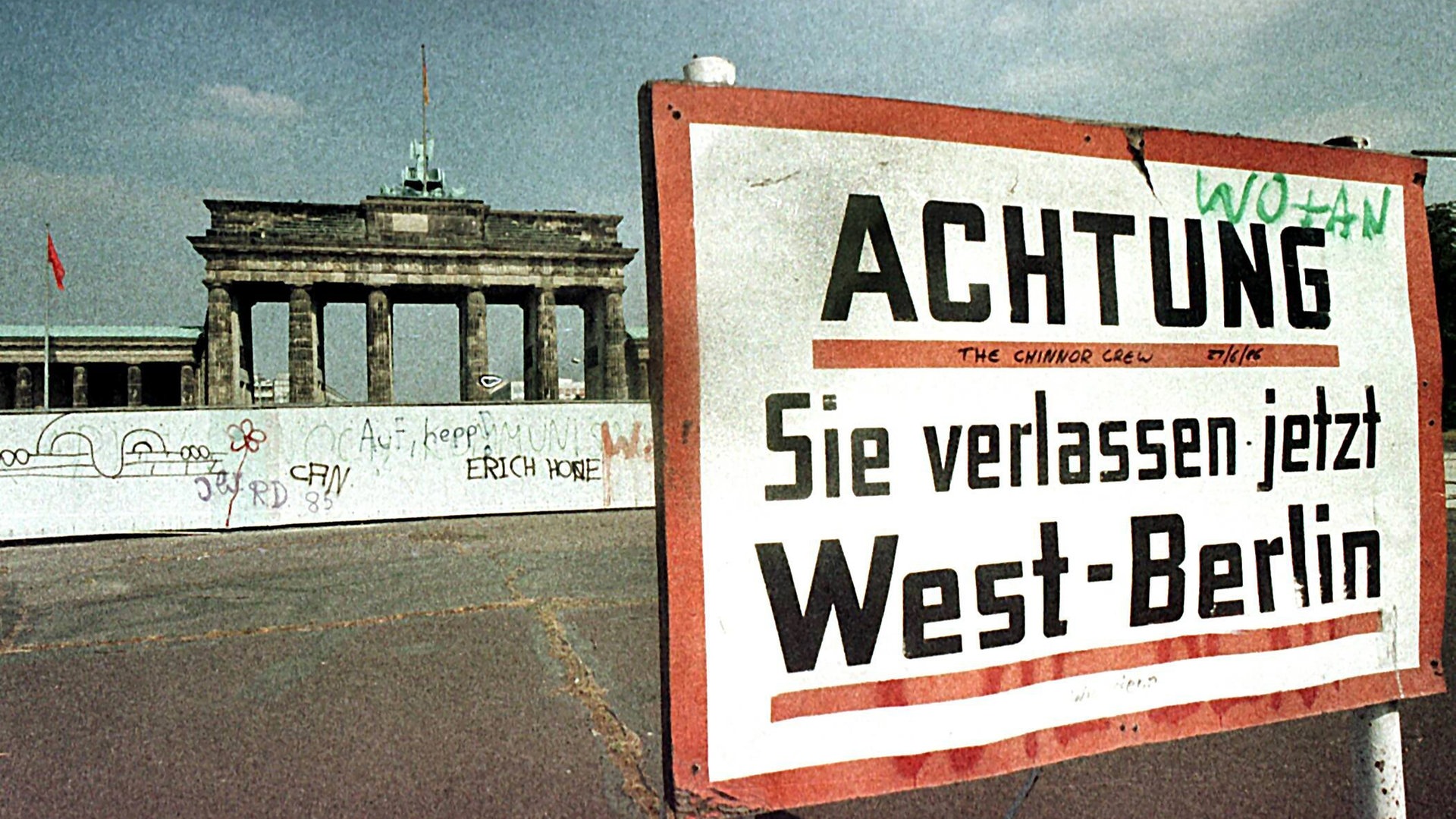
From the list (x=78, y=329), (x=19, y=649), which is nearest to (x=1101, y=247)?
(x=19, y=649)

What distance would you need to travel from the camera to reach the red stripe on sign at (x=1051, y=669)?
1.25m

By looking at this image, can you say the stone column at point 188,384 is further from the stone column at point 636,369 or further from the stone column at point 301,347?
the stone column at point 636,369

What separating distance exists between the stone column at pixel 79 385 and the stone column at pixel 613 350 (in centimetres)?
2404

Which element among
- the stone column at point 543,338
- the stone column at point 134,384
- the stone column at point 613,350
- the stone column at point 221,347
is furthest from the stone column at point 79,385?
the stone column at point 613,350

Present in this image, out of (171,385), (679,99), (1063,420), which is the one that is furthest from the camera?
(171,385)

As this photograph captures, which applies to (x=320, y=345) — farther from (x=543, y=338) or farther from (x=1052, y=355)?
(x=1052, y=355)

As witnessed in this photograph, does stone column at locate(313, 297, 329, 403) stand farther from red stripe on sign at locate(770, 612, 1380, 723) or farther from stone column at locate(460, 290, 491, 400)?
red stripe on sign at locate(770, 612, 1380, 723)

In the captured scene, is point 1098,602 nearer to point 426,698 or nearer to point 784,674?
point 784,674

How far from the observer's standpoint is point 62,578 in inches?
341

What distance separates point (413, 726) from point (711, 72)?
3446 mm

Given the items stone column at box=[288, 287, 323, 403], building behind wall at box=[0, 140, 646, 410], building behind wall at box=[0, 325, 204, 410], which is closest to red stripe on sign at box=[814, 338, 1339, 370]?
building behind wall at box=[0, 140, 646, 410]

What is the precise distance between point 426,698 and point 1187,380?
12.4 feet

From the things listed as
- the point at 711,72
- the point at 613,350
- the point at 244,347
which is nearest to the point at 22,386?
the point at 244,347

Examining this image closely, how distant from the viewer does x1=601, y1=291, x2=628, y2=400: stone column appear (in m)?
36.8
